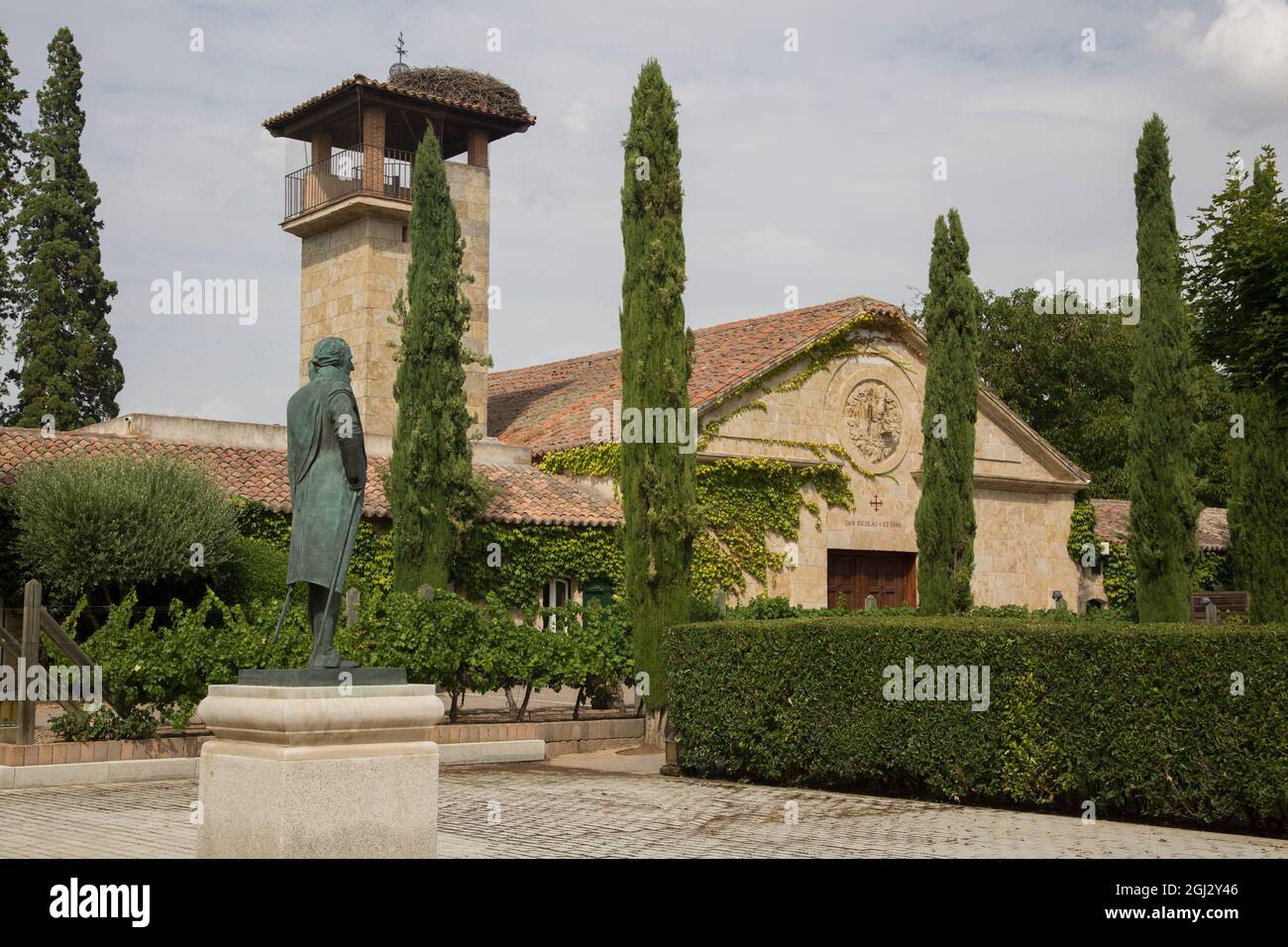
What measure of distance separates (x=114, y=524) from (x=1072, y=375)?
34.4 meters

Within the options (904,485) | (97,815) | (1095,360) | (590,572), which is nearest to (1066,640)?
(97,815)

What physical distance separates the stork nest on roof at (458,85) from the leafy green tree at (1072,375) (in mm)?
20523

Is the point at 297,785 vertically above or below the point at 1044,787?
above

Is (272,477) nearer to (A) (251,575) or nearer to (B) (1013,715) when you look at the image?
(A) (251,575)

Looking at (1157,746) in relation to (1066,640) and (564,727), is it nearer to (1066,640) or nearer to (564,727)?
(1066,640)

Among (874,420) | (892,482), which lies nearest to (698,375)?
(874,420)

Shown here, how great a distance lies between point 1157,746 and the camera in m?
11.2

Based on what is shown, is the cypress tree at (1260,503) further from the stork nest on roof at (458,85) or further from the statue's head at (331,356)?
the statue's head at (331,356)

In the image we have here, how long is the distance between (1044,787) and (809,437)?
17.8m

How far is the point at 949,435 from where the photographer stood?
78.5 ft

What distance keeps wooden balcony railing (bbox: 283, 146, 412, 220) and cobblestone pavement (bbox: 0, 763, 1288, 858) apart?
1912 centimetres

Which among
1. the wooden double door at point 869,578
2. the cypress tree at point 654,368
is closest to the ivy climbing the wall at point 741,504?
the wooden double door at point 869,578

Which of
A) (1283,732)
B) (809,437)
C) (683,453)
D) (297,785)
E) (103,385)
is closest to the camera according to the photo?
(297,785)

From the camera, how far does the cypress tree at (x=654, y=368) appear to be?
17.5 meters
